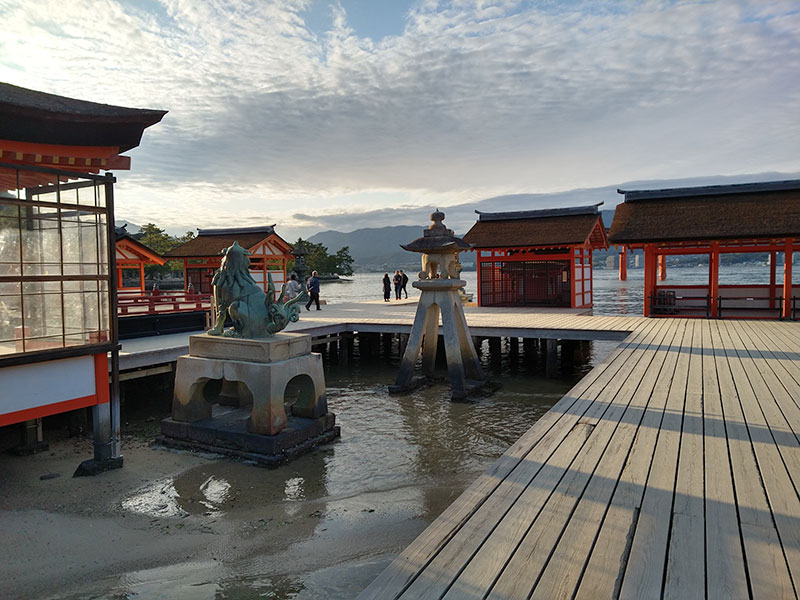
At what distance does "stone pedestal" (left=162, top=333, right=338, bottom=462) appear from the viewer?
822 centimetres

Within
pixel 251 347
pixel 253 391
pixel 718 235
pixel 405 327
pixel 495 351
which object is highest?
pixel 718 235

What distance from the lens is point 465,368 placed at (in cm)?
1325

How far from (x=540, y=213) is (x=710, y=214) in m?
6.66

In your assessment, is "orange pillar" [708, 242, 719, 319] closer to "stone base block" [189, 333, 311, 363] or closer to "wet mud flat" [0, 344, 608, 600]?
"wet mud flat" [0, 344, 608, 600]

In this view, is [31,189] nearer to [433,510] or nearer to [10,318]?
[10,318]

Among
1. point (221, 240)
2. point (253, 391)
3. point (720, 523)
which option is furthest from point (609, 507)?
point (221, 240)

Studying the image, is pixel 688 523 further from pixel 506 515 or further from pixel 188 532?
pixel 188 532

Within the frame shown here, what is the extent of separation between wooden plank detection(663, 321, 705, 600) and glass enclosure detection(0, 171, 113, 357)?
7229 millimetres

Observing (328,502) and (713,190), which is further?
(713,190)

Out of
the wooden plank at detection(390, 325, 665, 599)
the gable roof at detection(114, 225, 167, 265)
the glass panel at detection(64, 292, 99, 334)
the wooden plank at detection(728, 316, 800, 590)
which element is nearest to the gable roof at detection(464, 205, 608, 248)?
the gable roof at detection(114, 225, 167, 265)

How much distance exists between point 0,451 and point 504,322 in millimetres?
11342

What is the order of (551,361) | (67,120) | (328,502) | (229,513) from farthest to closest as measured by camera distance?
(551,361) < (328,502) < (67,120) < (229,513)

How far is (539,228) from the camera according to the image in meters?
20.8

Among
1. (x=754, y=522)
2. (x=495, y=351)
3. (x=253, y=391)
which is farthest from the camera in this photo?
(x=495, y=351)
